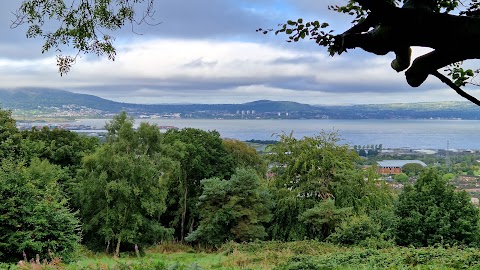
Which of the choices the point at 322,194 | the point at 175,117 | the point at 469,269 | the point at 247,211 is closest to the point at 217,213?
the point at 247,211

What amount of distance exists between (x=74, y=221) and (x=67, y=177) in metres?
14.3

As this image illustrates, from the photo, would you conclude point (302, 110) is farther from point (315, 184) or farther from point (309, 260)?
point (309, 260)

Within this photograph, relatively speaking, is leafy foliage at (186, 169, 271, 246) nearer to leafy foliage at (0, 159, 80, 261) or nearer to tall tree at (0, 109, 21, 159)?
tall tree at (0, 109, 21, 159)

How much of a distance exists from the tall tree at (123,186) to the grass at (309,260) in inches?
97.6

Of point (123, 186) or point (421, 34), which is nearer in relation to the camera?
point (421, 34)

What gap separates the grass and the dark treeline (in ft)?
7.81

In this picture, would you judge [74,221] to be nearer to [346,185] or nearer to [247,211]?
[247,211]

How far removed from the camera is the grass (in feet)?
18.9

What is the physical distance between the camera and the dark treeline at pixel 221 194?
16625mm

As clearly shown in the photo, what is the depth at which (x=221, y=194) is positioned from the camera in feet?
68.8

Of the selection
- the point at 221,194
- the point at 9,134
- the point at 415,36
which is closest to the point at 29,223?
the point at 415,36

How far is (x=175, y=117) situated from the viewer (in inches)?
2940

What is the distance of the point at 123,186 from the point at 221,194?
15.4 ft

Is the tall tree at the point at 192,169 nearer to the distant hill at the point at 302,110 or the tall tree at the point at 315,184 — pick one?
the tall tree at the point at 315,184
